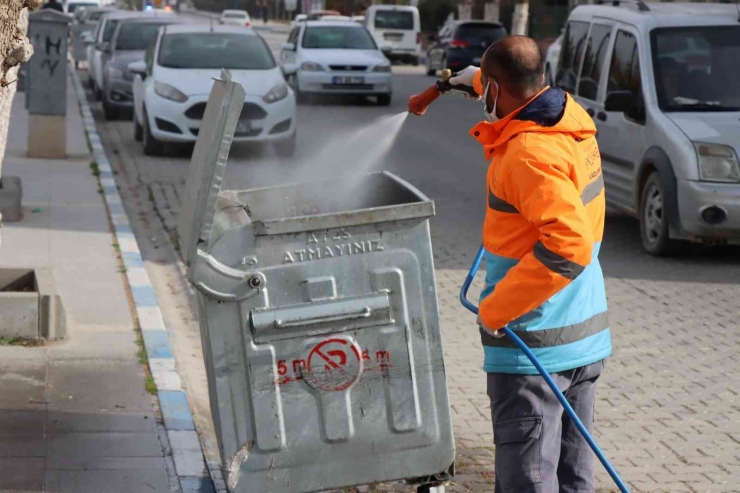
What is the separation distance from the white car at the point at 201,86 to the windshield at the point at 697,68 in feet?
21.1

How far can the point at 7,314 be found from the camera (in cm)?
669

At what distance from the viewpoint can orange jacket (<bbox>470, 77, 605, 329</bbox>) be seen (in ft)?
11.0

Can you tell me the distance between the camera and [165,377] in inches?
249

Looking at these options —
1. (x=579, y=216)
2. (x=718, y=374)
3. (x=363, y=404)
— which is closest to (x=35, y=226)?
(x=718, y=374)

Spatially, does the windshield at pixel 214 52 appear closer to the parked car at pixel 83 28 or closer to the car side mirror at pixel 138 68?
the car side mirror at pixel 138 68

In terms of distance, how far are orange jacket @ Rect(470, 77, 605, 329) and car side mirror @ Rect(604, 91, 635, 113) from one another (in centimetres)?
625

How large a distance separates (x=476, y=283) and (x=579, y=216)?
5602 millimetres

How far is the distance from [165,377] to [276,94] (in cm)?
982

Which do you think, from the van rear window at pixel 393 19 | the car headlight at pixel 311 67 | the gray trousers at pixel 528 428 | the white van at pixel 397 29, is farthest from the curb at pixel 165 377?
the van rear window at pixel 393 19

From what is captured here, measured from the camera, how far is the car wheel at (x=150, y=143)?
51.8 feet

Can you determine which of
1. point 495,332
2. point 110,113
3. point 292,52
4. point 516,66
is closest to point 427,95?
point 516,66

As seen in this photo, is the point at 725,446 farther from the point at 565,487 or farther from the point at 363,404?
the point at 363,404

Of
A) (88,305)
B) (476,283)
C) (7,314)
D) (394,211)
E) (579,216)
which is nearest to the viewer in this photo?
(579,216)

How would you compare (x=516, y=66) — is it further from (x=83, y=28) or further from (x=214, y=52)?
(x=83, y=28)
